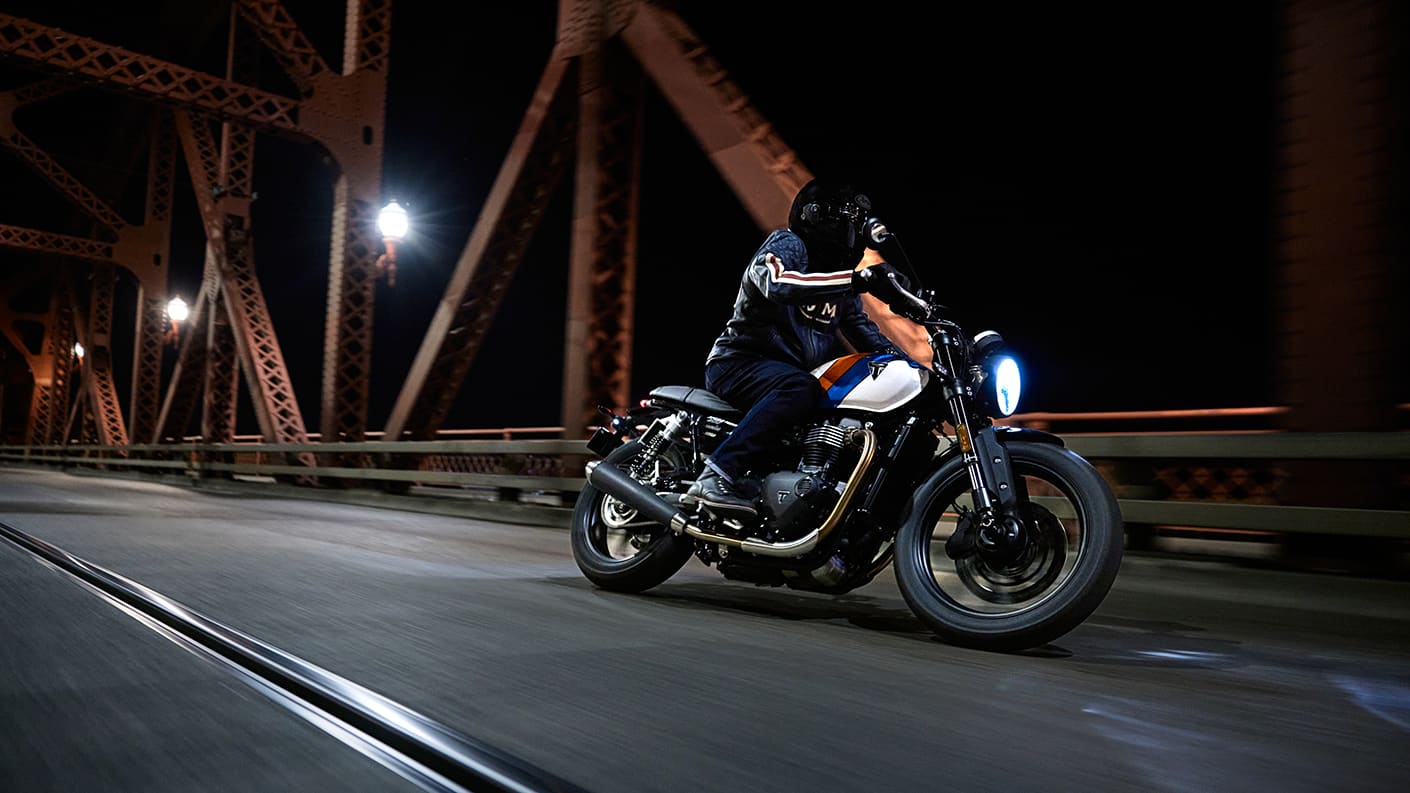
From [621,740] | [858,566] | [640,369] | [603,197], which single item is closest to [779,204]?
[603,197]

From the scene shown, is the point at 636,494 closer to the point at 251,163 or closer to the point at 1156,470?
the point at 1156,470

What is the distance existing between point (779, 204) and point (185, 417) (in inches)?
712

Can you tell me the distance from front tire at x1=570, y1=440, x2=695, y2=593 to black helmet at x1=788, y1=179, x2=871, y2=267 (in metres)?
1.13

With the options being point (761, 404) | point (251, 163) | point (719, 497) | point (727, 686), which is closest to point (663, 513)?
point (719, 497)

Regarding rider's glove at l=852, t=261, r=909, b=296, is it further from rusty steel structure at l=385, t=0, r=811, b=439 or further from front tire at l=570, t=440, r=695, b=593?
rusty steel structure at l=385, t=0, r=811, b=439

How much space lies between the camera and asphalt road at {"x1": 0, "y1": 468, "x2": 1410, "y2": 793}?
1.90 m

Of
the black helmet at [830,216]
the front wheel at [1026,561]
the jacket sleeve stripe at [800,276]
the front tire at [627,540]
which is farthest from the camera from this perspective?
the front tire at [627,540]

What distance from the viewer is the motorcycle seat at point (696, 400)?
4.21 metres

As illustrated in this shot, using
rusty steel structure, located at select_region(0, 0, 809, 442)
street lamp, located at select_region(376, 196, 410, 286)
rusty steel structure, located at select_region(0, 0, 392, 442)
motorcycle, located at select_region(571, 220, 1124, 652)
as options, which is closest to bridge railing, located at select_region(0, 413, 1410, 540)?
rusty steel structure, located at select_region(0, 0, 809, 442)

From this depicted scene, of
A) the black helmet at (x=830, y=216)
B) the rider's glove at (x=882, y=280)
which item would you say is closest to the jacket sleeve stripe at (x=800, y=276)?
the rider's glove at (x=882, y=280)

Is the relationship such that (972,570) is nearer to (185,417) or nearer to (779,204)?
(779,204)

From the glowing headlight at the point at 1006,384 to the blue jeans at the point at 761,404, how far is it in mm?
652

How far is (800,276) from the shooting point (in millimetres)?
3770

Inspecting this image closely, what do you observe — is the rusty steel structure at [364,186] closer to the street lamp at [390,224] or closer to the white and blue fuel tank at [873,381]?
the street lamp at [390,224]
